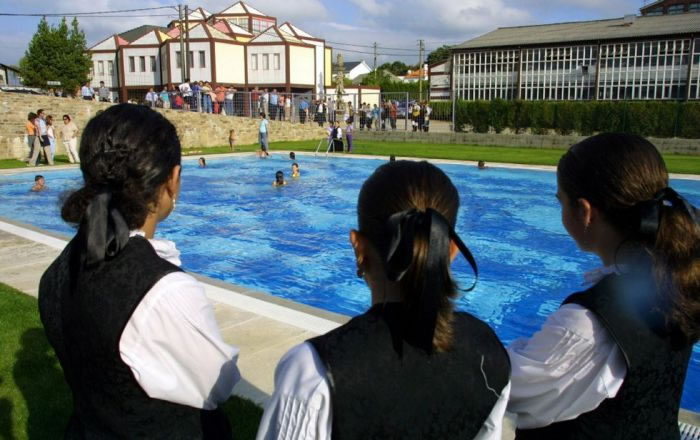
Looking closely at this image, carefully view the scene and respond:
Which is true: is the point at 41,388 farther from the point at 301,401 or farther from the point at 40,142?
the point at 40,142

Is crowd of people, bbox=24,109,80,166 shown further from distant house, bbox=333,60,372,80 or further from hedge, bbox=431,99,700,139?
distant house, bbox=333,60,372,80

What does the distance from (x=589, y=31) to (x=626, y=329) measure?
157 feet

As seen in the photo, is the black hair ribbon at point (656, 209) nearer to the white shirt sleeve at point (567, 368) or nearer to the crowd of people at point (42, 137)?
the white shirt sleeve at point (567, 368)

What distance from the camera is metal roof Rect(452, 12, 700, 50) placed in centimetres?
3938

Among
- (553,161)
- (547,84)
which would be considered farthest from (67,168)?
(547,84)

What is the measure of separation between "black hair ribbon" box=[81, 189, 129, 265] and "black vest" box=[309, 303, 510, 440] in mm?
725

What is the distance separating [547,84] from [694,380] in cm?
4181

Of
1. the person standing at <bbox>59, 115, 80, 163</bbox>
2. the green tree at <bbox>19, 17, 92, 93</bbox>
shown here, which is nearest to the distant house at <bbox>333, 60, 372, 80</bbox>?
the green tree at <bbox>19, 17, 92, 93</bbox>

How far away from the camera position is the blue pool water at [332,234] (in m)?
9.12

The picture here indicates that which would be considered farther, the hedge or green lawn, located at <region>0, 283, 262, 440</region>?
the hedge

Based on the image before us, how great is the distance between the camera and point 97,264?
1.77 meters

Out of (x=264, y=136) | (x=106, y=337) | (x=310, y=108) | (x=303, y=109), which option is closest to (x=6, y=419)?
(x=106, y=337)

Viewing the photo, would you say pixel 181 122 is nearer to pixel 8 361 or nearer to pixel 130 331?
pixel 8 361

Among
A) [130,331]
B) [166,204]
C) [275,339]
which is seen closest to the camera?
[130,331]
